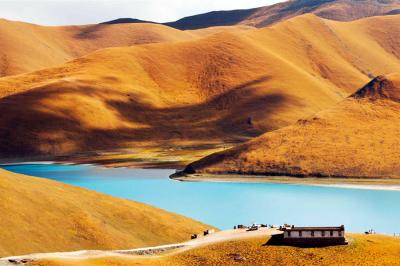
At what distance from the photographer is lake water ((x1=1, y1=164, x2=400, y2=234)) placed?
116062 millimetres

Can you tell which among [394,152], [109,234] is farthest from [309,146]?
[109,234]

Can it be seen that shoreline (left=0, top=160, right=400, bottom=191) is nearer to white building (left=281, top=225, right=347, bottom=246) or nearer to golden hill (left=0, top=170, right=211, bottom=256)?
golden hill (left=0, top=170, right=211, bottom=256)

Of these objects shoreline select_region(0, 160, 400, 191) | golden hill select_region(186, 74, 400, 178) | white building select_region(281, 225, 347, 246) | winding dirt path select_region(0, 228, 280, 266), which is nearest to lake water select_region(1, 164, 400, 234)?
shoreline select_region(0, 160, 400, 191)

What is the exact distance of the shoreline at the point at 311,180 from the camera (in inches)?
6441

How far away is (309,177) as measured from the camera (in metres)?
178

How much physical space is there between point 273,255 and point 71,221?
2969cm

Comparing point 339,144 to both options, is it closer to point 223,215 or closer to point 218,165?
point 218,165

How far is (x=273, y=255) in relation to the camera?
64.1 meters

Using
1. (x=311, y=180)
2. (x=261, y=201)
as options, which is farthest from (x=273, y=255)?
(x=311, y=180)

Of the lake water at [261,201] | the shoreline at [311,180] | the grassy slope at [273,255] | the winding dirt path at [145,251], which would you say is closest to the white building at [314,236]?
the grassy slope at [273,255]

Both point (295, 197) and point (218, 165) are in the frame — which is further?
point (218, 165)

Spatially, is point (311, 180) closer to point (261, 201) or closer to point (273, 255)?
point (261, 201)

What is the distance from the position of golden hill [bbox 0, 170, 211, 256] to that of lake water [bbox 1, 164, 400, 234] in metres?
16.1

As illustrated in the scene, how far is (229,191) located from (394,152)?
45696mm
